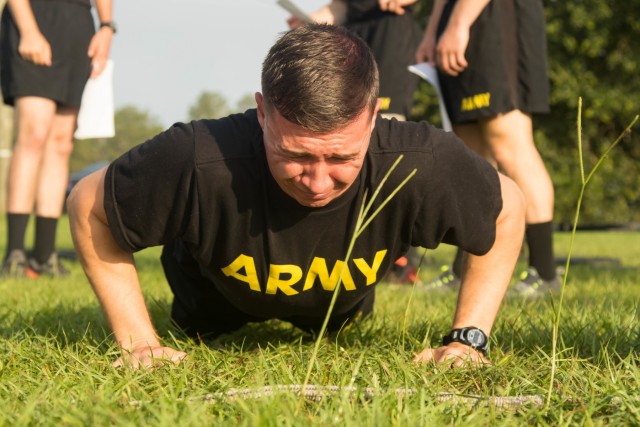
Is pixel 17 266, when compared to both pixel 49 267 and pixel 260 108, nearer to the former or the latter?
pixel 49 267

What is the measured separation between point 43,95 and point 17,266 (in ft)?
3.50

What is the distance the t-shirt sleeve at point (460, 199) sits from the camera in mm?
2438

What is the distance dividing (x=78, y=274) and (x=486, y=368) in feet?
12.7

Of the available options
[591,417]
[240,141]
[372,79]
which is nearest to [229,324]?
[240,141]

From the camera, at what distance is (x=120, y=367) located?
93.6 inches

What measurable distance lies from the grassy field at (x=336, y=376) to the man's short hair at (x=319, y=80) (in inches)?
24.1

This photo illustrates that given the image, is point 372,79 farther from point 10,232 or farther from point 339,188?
point 10,232

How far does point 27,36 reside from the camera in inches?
209

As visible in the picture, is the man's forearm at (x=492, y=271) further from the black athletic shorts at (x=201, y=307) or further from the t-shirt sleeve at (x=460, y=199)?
the black athletic shorts at (x=201, y=307)

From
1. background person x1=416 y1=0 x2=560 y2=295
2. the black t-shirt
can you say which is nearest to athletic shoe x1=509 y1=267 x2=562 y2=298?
background person x1=416 y1=0 x2=560 y2=295

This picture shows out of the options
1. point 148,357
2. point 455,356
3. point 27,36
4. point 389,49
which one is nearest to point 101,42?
point 27,36

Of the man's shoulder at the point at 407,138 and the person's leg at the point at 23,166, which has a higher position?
the man's shoulder at the point at 407,138

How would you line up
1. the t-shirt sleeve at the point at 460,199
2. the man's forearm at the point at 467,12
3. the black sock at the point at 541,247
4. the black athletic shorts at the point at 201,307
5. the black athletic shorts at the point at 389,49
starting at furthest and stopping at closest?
the black athletic shorts at the point at 389,49, the black sock at the point at 541,247, the man's forearm at the point at 467,12, the black athletic shorts at the point at 201,307, the t-shirt sleeve at the point at 460,199

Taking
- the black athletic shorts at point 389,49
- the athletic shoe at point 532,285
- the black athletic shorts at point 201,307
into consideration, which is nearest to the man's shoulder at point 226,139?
the black athletic shorts at point 201,307
